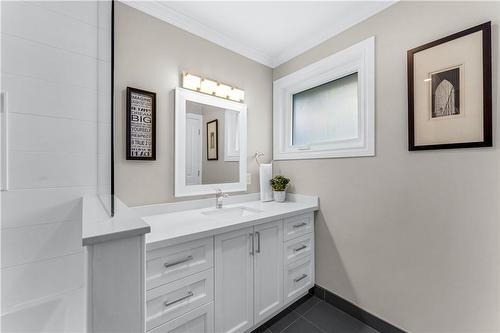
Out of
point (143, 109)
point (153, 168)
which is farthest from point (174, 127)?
point (153, 168)

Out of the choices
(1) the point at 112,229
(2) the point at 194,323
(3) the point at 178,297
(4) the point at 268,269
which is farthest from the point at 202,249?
(1) the point at 112,229

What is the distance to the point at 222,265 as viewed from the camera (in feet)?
4.37

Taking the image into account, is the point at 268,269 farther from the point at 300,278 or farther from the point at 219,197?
the point at 219,197

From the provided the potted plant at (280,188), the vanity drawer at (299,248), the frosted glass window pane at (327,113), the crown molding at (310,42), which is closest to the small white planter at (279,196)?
the potted plant at (280,188)

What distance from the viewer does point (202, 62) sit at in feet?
6.24

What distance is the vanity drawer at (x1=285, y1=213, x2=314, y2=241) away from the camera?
68.8 inches

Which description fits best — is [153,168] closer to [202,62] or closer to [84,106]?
[84,106]

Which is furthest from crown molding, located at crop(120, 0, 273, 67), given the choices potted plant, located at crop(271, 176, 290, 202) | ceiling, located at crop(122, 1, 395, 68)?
potted plant, located at crop(271, 176, 290, 202)

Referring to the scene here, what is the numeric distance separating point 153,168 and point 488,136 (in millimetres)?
2075

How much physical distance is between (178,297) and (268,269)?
0.69 m

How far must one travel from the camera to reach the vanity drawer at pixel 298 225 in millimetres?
Result: 1748

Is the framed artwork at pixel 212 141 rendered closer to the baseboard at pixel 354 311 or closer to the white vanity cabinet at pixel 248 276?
the white vanity cabinet at pixel 248 276

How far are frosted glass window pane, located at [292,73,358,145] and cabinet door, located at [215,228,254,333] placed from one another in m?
1.22

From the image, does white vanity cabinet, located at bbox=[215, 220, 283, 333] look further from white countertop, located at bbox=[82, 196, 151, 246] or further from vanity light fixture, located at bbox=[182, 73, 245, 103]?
vanity light fixture, located at bbox=[182, 73, 245, 103]
